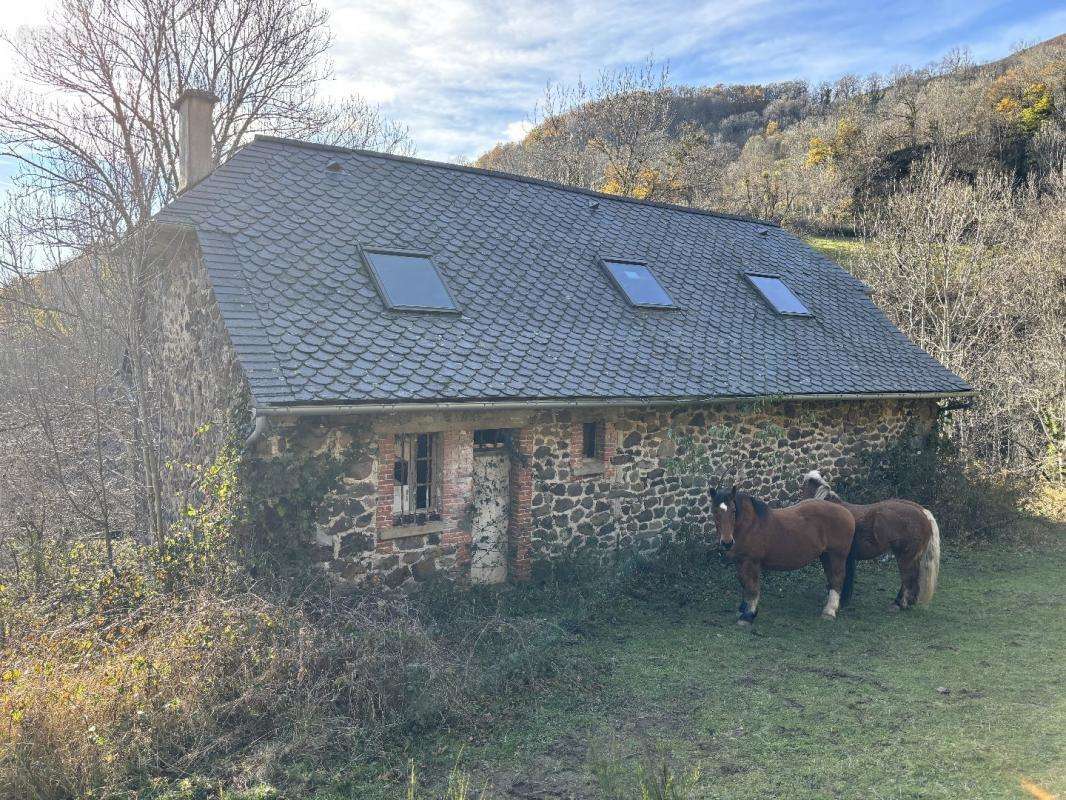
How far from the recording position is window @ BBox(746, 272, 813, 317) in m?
14.2

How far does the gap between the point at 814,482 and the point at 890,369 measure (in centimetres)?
415

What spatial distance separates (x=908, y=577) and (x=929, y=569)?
292 mm

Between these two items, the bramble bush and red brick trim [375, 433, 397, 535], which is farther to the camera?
the bramble bush

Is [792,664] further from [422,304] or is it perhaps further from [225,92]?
[225,92]

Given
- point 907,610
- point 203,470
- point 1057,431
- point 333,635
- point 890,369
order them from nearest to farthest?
point 333,635 → point 203,470 → point 907,610 → point 890,369 → point 1057,431

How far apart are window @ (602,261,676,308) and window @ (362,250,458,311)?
142 inches

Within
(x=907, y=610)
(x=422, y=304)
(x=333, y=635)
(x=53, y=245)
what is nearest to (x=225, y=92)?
(x=53, y=245)

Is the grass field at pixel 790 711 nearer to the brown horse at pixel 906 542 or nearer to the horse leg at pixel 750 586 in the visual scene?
the horse leg at pixel 750 586

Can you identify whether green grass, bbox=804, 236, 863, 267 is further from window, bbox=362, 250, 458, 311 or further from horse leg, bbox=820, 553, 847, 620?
window, bbox=362, 250, 458, 311

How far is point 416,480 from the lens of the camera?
30.0 ft

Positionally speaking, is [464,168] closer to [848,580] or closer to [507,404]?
[507,404]

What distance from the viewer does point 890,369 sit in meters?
13.7

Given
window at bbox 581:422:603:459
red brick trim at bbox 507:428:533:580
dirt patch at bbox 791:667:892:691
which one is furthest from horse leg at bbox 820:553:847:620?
red brick trim at bbox 507:428:533:580

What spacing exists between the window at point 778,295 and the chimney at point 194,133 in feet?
35.8
